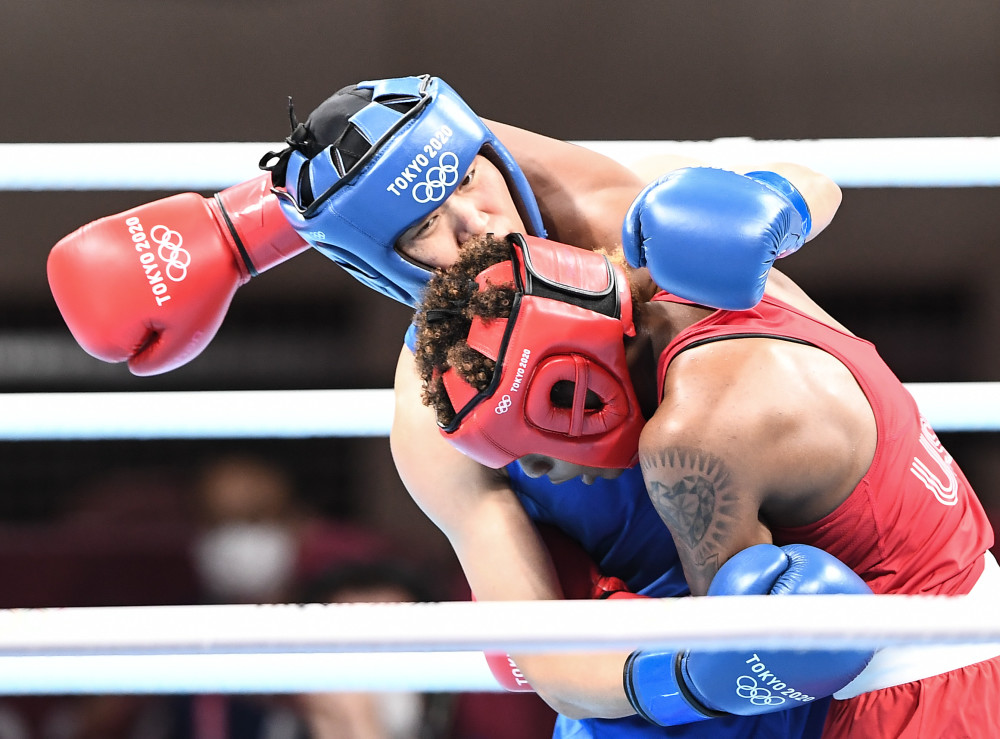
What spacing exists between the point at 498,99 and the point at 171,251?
7.37ft

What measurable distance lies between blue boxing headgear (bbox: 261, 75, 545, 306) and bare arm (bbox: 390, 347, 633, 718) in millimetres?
200

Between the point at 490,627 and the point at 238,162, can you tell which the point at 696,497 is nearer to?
the point at 490,627

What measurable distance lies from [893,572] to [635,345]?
0.38 m

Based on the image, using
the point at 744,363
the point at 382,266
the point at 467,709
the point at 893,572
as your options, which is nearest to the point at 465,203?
the point at 382,266

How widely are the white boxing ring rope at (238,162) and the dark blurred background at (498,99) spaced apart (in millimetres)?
1866

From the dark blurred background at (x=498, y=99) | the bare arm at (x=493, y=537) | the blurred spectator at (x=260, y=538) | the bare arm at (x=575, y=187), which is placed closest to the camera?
the bare arm at (x=493, y=537)

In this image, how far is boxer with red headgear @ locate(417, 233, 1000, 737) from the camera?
100 centimetres

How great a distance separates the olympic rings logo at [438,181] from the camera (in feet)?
4.02

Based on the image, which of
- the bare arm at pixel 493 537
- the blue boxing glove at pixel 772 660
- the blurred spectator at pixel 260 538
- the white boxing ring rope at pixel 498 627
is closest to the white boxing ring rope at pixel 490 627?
the white boxing ring rope at pixel 498 627

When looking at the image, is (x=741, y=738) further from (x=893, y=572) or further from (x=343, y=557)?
(x=343, y=557)

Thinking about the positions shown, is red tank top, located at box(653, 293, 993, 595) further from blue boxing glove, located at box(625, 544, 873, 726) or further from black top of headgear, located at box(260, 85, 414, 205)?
black top of headgear, located at box(260, 85, 414, 205)

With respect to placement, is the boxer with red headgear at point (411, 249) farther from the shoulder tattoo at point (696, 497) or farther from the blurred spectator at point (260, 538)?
the blurred spectator at point (260, 538)

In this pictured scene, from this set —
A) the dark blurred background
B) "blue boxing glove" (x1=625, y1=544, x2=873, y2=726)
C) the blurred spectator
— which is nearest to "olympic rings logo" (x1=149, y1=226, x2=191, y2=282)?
"blue boxing glove" (x1=625, y1=544, x2=873, y2=726)

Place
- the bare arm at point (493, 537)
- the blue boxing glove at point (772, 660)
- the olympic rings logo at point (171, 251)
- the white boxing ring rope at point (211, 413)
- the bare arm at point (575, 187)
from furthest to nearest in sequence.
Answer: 1. the white boxing ring rope at point (211, 413)
2. the bare arm at point (575, 187)
3. the olympic rings logo at point (171, 251)
4. the bare arm at point (493, 537)
5. the blue boxing glove at point (772, 660)
